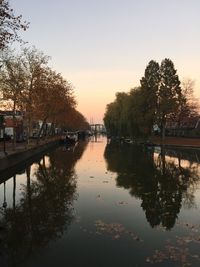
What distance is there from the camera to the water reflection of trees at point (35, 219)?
12.2m

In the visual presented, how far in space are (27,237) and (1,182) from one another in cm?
1492

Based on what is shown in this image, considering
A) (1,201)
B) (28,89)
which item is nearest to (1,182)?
(1,201)

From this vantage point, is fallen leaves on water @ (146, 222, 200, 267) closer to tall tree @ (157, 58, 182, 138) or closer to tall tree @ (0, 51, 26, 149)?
tall tree @ (0, 51, 26, 149)

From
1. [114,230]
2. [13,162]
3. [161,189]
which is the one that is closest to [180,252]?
[114,230]

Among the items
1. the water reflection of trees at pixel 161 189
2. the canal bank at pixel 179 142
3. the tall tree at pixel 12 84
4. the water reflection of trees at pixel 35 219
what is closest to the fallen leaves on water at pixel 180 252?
the water reflection of trees at pixel 161 189

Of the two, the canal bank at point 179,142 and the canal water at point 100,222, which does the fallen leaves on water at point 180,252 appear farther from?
the canal bank at point 179,142

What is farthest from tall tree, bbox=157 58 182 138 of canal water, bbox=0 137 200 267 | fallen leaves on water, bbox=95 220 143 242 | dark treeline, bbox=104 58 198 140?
fallen leaves on water, bbox=95 220 143 242

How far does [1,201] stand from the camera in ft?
66.5

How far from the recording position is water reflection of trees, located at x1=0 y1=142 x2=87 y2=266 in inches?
480

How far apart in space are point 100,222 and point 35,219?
9.35ft

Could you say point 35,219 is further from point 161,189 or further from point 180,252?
point 161,189

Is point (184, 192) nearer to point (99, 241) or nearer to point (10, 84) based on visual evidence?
point (99, 241)

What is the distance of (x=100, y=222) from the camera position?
1531 cm

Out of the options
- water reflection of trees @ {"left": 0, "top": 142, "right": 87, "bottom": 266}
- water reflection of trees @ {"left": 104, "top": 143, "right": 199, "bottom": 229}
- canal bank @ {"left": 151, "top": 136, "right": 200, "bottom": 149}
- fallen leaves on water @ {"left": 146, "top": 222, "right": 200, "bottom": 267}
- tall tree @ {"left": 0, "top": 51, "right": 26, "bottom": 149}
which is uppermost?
tall tree @ {"left": 0, "top": 51, "right": 26, "bottom": 149}
